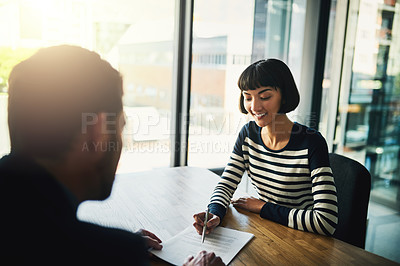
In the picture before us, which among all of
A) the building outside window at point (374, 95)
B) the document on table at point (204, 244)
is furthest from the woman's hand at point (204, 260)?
the building outside window at point (374, 95)

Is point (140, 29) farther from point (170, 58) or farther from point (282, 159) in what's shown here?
point (282, 159)

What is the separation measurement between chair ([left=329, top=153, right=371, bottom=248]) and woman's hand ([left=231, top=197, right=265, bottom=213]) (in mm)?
347

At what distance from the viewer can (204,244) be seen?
3.49 feet

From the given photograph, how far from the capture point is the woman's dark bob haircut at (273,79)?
1.38m

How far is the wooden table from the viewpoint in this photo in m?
1.00

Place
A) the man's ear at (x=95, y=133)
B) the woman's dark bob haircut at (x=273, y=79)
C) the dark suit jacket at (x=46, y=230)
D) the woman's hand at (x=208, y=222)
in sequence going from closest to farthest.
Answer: the dark suit jacket at (x=46, y=230) < the man's ear at (x=95, y=133) < the woman's hand at (x=208, y=222) < the woman's dark bob haircut at (x=273, y=79)

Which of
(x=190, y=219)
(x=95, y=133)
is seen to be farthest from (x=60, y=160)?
(x=190, y=219)

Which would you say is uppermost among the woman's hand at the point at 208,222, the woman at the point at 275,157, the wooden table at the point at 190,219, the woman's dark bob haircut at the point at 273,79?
the woman's dark bob haircut at the point at 273,79

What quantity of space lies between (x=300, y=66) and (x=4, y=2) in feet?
7.32

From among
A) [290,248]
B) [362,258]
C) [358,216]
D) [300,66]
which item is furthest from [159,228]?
[300,66]

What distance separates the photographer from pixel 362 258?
1.00 m

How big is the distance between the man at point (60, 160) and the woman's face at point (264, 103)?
80 cm

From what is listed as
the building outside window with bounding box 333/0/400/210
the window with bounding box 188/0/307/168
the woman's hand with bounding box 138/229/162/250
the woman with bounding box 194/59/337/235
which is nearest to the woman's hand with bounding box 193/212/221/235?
the woman with bounding box 194/59/337/235

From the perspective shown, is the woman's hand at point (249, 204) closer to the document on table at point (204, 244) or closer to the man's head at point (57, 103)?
the document on table at point (204, 244)
